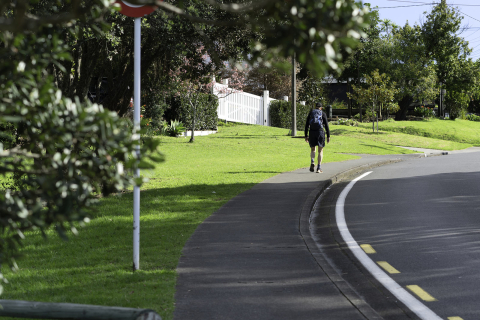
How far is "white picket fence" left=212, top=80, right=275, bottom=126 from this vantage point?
105 feet

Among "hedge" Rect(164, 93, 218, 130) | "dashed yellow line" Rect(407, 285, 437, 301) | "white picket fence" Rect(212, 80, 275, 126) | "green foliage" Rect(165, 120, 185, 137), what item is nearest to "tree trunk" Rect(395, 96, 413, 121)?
"white picket fence" Rect(212, 80, 275, 126)

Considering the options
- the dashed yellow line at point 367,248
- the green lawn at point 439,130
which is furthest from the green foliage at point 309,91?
the dashed yellow line at point 367,248

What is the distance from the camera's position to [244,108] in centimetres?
3406

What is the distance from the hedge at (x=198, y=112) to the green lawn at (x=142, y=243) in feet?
26.0

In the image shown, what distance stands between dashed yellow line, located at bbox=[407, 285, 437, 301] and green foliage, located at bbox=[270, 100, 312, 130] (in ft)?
102

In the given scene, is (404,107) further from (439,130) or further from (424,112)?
(439,130)

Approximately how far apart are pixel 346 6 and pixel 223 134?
26.4 m

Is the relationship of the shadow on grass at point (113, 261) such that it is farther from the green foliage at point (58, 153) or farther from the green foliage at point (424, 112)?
the green foliage at point (424, 112)

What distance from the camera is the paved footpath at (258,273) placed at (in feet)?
15.5

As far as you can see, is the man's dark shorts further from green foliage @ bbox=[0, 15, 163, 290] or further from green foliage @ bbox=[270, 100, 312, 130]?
green foliage @ bbox=[270, 100, 312, 130]

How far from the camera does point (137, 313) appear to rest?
3129mm

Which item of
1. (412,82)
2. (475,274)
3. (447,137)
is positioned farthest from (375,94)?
(475,274)

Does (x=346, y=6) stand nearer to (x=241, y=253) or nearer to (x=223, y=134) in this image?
(x=241, y=253)

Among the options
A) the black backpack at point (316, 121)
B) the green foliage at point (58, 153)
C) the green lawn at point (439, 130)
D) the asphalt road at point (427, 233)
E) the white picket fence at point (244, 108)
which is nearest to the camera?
the green foliage at point (58, 153)
